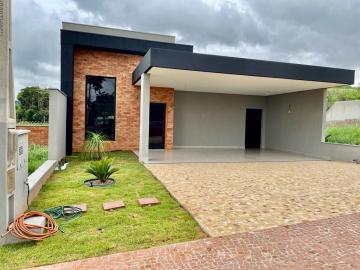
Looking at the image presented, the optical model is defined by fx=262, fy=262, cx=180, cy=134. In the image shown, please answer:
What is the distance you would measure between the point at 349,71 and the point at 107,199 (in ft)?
30.3

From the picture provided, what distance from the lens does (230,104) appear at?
13891mm

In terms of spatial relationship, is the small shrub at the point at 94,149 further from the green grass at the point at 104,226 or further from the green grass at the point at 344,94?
the green grass at the point at 344,94

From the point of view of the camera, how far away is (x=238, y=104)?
46.0 feet

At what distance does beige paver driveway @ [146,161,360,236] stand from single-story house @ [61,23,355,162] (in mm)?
2734

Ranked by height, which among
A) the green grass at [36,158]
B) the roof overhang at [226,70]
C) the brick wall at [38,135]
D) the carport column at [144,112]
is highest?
the roof overhang at [226,70]

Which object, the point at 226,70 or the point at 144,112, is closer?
the point at 226,70

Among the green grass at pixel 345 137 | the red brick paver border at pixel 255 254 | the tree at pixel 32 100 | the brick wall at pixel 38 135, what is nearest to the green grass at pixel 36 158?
the brick wall at pixel 38 135

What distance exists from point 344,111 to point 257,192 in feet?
49.6

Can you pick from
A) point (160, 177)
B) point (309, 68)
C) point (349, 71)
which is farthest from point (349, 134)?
point (160, 177)

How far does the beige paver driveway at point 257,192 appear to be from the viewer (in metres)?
4.02

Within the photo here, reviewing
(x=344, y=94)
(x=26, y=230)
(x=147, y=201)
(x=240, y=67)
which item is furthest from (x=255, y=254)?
(x=344, y=94)

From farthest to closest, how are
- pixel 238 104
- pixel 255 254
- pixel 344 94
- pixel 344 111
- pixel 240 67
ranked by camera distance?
pixel 344 94 < pixel 344 111 < pixel 238 104 < pixel 240 67 < pixel 255 254

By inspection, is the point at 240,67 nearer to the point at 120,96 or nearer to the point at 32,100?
the point at 120,96

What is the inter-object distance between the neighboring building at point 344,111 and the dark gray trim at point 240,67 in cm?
847
